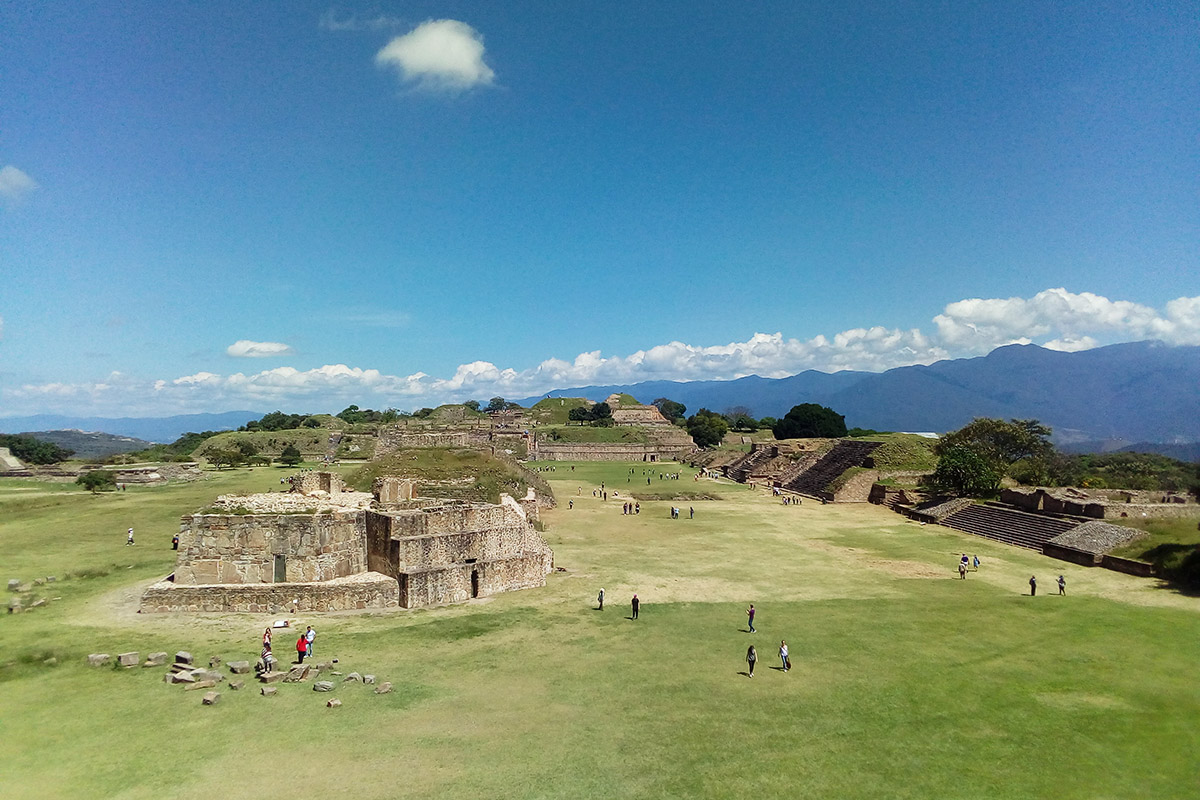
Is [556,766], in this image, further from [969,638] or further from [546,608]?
[969,638]

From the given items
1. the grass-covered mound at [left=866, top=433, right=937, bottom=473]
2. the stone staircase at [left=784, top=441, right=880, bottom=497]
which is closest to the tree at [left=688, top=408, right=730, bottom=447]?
the stone staircase at [left=784, top=441, right=880, bottom=497]

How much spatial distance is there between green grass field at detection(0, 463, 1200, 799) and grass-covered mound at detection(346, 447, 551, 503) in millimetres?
14035

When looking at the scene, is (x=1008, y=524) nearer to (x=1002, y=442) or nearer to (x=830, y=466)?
(x=1002, y=442)

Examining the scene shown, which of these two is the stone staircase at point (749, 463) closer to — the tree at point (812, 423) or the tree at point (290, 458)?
the tree at point (812, 423)

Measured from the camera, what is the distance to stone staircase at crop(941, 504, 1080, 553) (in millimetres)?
31828

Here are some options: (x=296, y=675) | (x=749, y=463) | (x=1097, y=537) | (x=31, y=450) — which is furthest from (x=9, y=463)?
(x=1097, y=537)

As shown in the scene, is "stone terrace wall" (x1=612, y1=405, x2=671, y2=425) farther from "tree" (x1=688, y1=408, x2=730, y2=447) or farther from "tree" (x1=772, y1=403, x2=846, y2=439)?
"tree" (x1=772, y1=403, x2=846, y2=439)

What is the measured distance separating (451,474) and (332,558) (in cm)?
1888

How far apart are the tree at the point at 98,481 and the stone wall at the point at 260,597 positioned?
39562 millimetres

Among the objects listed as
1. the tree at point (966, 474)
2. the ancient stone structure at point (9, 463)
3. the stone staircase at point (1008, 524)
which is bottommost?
the stone staircase at point (1008, 524)

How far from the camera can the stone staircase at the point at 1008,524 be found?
104ft

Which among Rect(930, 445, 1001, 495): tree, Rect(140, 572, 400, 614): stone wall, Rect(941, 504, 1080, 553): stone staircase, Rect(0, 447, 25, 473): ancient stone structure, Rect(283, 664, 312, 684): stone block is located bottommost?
Rect(941, 504, 1080, 553): stone staircase

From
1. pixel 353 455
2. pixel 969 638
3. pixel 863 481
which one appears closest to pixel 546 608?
pixel 969 638

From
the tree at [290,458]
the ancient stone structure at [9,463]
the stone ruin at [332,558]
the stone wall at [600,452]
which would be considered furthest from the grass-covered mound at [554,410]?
the stone ruin at [332,558]
